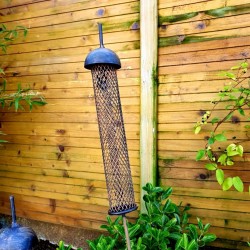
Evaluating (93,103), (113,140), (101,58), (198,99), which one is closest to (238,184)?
(198,99)

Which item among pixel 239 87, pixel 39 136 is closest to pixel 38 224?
pixel 39 136

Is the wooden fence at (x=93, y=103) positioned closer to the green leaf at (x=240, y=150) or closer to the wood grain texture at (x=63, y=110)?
the wood grain texture at (x=63, y=110)

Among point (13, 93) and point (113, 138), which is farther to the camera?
point (13, 93)

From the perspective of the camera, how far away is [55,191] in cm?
276

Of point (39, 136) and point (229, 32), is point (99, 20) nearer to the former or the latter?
point (229, 32)

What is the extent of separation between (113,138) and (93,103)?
3.12ft

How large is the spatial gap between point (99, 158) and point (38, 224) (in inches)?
43.9

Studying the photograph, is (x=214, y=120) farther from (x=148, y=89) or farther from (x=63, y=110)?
(x=63, y=110)

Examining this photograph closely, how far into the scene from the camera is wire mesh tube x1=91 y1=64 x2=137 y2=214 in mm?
1542

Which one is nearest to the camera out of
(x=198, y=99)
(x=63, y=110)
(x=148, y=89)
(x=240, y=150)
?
(x=240, y=150)

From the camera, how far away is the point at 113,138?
1.63 meters

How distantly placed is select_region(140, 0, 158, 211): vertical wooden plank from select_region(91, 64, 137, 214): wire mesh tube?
61cm

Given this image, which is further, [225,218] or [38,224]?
[38,224]

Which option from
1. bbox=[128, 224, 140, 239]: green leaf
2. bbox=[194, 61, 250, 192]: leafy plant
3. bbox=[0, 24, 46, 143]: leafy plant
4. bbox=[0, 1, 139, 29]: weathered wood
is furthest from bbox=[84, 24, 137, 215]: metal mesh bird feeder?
bbox=[0, 24, 46, 143]: leafy plant
